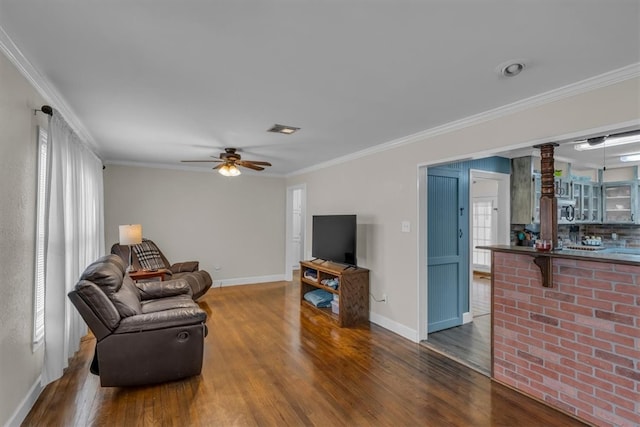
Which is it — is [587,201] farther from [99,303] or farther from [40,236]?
[40,236]

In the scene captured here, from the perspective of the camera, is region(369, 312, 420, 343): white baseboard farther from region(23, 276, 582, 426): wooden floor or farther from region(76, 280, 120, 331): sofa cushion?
region(76, 280, 120, 331): sofa cushion

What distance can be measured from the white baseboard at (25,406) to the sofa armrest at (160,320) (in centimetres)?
64

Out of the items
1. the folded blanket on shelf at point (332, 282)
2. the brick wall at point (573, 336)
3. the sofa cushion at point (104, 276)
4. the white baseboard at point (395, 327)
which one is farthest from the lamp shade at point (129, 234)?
the brick wall at point (573, 336)

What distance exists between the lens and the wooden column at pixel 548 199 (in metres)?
2.38

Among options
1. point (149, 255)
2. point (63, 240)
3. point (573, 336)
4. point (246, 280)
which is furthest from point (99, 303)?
point (246, 280)

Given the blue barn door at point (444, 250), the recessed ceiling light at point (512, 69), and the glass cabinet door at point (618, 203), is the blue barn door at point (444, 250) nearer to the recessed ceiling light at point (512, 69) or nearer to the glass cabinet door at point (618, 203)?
the recessed ceiling light at point (512, 69)

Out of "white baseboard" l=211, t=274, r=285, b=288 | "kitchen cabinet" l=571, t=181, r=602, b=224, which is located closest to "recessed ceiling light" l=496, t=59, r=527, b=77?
"kitchen cabinet" l=571, t=181, r=602, b=224

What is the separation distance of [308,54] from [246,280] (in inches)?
210

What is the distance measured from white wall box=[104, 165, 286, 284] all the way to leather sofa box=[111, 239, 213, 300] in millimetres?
600

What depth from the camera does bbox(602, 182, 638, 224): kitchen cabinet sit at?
5.19 metres

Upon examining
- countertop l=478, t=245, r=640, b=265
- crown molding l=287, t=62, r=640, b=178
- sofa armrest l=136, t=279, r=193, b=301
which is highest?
crown molding l=287, t=62, r=640, b=178

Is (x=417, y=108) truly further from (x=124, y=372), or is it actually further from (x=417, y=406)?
(x=124, y=372)

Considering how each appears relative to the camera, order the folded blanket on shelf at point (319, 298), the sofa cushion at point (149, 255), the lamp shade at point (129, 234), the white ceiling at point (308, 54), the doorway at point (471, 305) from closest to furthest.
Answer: the white ceiling at point (308, 54), the doorway at point (471, 305), the lamp shade at point (129, 234), the folded blanket on shelf at point (319, 298), the sofa cushion at point (149, 255)

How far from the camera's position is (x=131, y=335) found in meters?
2.41
